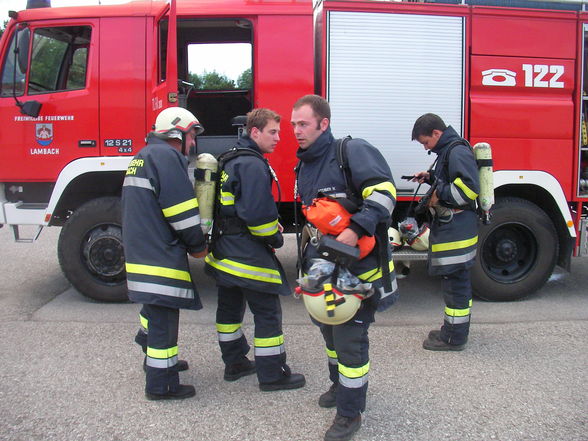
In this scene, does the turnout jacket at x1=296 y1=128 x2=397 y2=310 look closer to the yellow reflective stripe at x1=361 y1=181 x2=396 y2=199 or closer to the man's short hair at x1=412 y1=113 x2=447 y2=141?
the yellow reflective stripe at x1=361 y1=181 x2=396 y2=199

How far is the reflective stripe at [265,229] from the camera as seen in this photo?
10.8 feet

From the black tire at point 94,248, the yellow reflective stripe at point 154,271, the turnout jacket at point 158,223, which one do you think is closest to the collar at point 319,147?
the turnout jacket at point 158,223

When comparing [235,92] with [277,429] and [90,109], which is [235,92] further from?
[277,429]

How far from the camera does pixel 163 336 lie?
327cm

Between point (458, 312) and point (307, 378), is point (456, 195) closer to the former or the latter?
point (458, 312)

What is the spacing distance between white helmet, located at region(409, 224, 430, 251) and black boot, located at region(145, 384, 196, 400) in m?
2.57

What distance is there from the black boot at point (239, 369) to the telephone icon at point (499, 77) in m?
3.42

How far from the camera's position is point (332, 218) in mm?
2713

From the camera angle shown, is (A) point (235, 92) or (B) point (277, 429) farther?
(A) point (235, 92)

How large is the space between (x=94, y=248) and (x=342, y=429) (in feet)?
10.6

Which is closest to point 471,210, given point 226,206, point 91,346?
point 226,206

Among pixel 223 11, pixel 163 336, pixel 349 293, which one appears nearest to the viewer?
pixel 349 293

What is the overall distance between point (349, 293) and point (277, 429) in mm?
921

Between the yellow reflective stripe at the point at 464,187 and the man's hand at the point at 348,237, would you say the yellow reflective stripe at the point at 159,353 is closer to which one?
the man's hand at the point at 348,237
